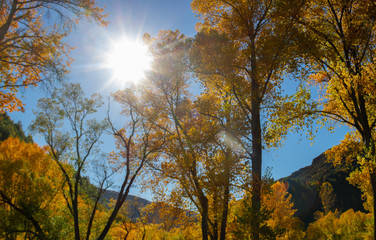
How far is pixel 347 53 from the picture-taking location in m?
9.97

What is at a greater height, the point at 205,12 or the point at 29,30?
the point at 205,12

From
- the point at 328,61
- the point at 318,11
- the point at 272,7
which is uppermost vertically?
the point at 318,11

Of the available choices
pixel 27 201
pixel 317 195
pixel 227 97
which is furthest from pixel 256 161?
pixel 317 195

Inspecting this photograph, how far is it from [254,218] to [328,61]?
25.6 ft

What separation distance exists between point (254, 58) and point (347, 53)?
467 centimetres

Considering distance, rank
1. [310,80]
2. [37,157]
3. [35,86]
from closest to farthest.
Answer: [35,86], [310,80], [37,157]

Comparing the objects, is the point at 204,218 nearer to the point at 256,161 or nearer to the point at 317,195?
the point at 256,161

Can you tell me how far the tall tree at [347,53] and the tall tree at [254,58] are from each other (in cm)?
115

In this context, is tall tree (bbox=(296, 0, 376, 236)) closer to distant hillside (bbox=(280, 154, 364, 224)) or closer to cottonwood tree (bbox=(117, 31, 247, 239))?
cottonwood tree (bbox=(117, 31, 247, 239))

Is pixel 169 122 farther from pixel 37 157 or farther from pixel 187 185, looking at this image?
pixel 37 157

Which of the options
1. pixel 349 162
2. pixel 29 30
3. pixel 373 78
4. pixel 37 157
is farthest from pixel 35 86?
pixel 37 157

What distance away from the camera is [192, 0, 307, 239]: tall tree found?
8.35 m

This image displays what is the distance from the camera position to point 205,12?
34.5 feet

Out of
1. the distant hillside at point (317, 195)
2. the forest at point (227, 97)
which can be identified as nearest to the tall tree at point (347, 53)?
the forest at point (227, 97)
